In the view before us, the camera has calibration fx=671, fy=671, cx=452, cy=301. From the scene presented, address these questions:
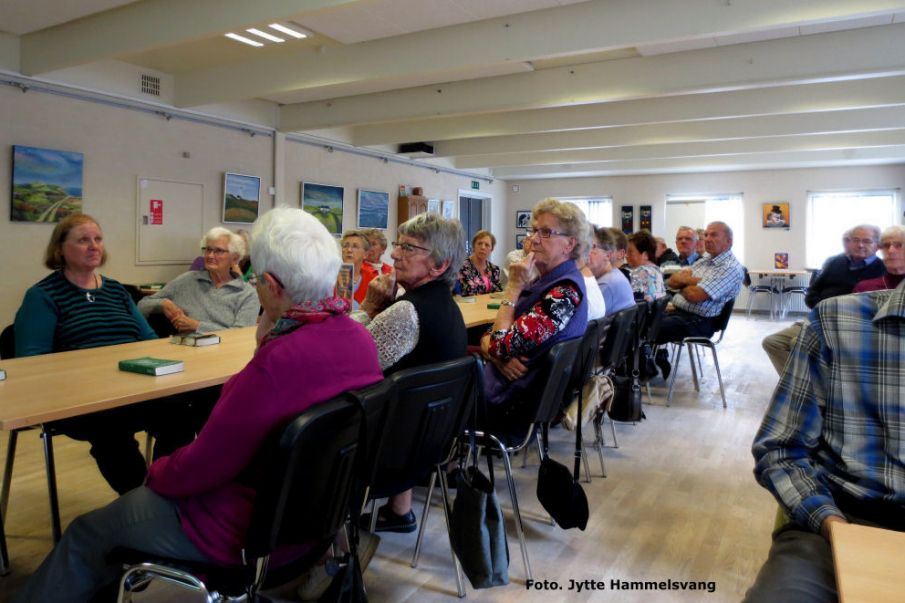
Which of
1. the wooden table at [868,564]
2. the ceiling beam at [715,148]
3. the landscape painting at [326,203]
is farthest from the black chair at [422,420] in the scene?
the ceiling beam at [715,148]

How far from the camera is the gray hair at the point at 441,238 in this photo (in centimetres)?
253

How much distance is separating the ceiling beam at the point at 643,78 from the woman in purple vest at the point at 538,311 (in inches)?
166

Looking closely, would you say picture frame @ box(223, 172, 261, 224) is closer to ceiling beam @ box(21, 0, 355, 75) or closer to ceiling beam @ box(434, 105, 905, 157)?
ceiling beam @ box(21, 0, 355, 75)

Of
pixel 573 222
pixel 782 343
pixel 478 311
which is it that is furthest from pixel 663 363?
pixel 782 343

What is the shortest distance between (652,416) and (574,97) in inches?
143

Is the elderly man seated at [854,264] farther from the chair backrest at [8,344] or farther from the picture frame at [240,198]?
the picture frame at [240,198]

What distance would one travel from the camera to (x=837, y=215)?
12.7 meters

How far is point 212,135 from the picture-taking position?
26.1 ft

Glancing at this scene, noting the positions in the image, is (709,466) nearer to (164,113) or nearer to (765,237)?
(164,113)

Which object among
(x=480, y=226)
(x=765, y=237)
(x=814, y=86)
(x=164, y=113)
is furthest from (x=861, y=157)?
(x=164, y=113)

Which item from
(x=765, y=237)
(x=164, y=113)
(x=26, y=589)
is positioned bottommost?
(x=26, y=589)

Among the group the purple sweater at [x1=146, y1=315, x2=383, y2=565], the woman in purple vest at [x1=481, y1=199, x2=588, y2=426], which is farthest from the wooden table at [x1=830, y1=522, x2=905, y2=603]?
the woman in purple vest at [x1=481, y1=199, x2=588, y2=426]

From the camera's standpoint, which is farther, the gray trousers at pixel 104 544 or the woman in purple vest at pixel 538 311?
the woman in purple vest at pixel 538 311

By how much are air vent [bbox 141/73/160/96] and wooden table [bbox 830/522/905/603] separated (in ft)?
25.0
